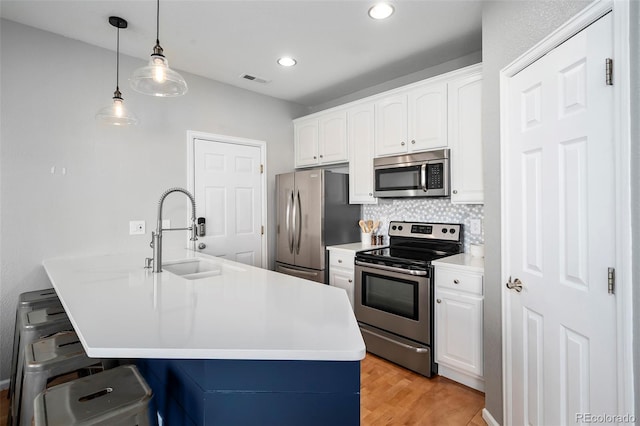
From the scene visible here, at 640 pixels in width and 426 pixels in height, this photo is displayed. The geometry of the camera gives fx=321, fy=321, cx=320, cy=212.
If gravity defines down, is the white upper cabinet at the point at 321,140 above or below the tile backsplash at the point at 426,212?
above

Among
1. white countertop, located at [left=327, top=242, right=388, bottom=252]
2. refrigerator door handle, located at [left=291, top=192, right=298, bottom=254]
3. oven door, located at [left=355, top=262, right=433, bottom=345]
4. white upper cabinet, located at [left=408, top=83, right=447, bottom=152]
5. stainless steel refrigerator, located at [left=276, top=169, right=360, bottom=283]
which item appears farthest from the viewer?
refrigerator door handle, located at [left=291, top=192, right=298, bottom=254]

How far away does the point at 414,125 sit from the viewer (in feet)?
9.31

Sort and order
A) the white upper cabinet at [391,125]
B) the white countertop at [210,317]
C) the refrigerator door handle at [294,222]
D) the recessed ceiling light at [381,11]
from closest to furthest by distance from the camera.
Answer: the white countertop at [210,317] < the recessed ceiling light at [381,11] < the white upper cabinet at [391,125] < the refrigerator door handle at [294,222]

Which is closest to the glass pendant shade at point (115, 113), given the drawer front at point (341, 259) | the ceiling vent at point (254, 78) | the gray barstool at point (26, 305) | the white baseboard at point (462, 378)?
the gray barstool at point (26, 305)

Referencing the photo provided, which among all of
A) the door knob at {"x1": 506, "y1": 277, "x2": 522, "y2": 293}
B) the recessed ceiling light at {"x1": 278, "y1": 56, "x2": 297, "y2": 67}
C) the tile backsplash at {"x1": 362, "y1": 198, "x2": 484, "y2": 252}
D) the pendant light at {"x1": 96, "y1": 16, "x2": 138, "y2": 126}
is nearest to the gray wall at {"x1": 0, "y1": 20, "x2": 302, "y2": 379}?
the pendant light at {"x1": 96, "y1": 16, "x2": 138, "y2": 126}

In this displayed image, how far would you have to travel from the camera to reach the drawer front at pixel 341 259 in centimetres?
303

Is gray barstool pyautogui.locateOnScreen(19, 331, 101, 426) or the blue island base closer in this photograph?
the blue island base

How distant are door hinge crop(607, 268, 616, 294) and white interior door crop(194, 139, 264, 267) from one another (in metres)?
3.02

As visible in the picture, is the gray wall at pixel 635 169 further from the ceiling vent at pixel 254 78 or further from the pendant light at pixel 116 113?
the ceiling vent at pixel 254 78

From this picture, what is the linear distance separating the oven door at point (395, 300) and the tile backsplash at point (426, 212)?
0.70 metres

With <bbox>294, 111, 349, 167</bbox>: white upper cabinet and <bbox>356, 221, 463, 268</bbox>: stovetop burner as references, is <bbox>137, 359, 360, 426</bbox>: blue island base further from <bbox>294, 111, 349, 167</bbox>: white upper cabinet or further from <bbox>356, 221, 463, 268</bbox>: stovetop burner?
<bbox>294, 111, 349, 167</bbox>: white upper cabinet

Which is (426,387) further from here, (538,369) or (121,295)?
(121,295)

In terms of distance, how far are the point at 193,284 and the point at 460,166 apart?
2131 millimetres

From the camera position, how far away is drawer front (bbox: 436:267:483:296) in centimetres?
221
